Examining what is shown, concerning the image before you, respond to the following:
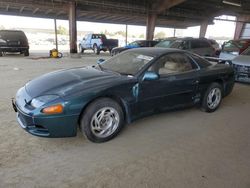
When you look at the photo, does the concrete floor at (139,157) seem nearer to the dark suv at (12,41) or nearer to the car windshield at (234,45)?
the car windshield at (234,45)

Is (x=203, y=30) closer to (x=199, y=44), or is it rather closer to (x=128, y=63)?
(x=199, y=44)

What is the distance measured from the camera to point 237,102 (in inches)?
186

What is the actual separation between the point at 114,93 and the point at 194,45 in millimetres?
8519

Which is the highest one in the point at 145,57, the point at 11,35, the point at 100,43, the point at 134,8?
the point at 134,8

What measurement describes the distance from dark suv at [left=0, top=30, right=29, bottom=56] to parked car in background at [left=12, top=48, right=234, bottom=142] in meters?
11.6

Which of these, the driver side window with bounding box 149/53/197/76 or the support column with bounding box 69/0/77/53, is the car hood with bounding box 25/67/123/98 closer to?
the driver side window with bounding box 149/53/197/76

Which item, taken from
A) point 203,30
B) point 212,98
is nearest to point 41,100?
point 212,98

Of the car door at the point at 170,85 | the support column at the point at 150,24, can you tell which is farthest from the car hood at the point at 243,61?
the support column at the point at 150,24

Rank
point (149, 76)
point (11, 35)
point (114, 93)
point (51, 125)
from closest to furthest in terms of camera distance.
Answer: point (51, 125) → point (114, 93) → point (149, 76) → point (11, 35)

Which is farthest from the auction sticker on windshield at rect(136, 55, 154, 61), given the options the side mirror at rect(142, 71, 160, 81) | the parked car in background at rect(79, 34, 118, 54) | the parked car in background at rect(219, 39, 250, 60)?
the parked car in background at rect(79, 34, 118, 54)

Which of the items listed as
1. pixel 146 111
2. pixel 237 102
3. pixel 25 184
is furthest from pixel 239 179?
pixel 237 102

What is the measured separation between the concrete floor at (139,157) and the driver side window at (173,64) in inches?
35.0

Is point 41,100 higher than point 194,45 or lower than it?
lower

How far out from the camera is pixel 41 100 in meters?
2.48
